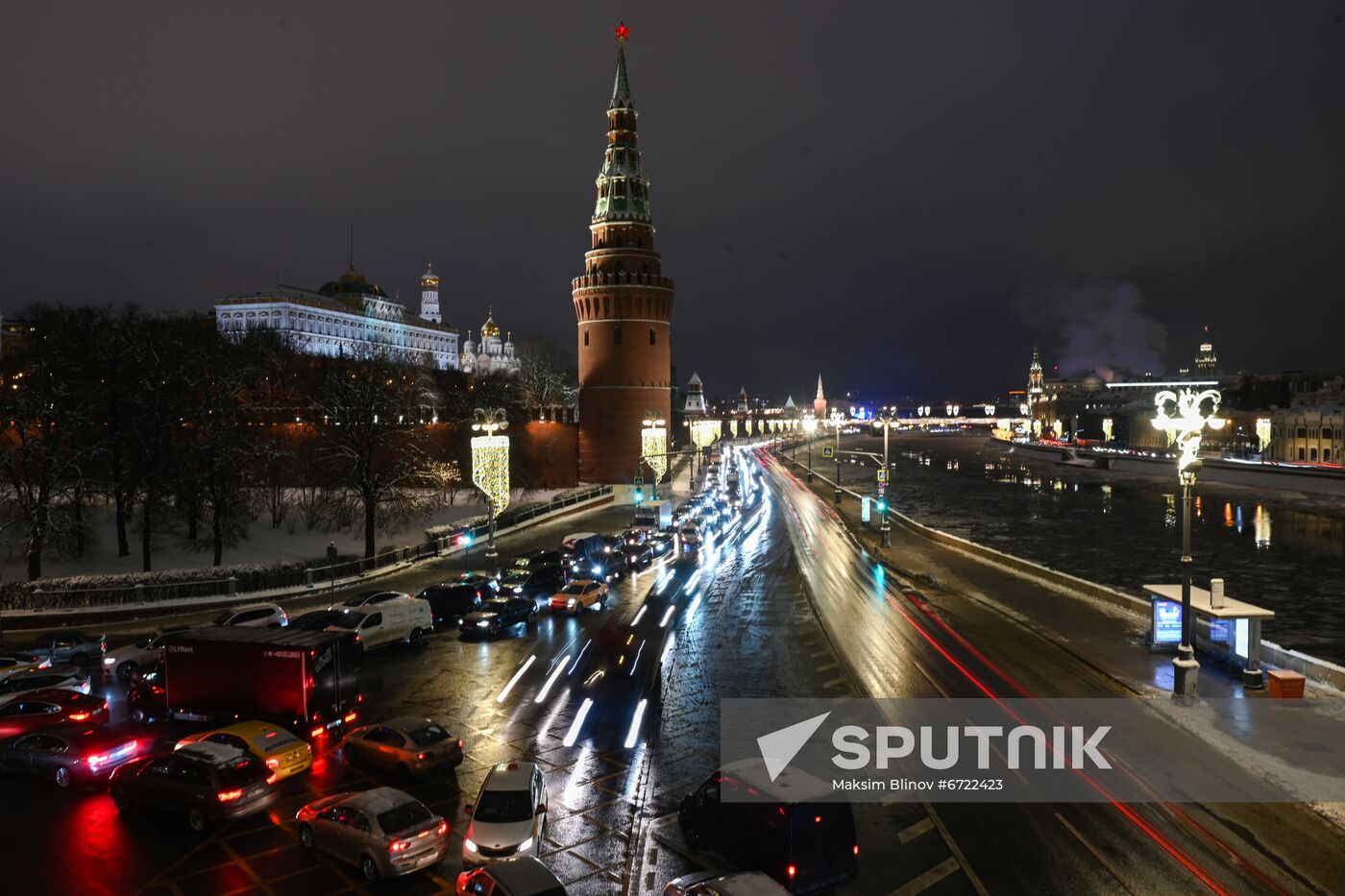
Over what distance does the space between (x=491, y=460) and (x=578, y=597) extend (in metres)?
8.84

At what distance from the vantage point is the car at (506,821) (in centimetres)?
1177

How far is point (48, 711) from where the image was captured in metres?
17.7

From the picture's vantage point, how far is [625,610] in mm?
30000

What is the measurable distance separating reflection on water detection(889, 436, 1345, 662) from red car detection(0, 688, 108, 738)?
33.2m

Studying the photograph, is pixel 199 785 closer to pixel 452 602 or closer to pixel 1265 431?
pixel 452 602

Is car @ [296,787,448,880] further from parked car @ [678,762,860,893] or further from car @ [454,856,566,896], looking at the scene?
parked car @ [678,762,860,893]

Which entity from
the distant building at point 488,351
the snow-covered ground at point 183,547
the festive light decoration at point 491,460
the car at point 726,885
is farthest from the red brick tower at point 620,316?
the distant building at point 488,351

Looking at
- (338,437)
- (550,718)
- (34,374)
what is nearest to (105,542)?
(34,374)

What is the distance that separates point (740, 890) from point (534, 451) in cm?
6089

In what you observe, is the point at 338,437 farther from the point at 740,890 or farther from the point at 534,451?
the point at 740,890

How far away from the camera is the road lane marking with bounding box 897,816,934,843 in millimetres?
12641

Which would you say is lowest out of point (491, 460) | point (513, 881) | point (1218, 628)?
point (513, 881)

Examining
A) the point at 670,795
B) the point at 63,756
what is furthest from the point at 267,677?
the point at 670,795

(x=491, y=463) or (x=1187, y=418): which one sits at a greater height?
(x=1187, y=418)
